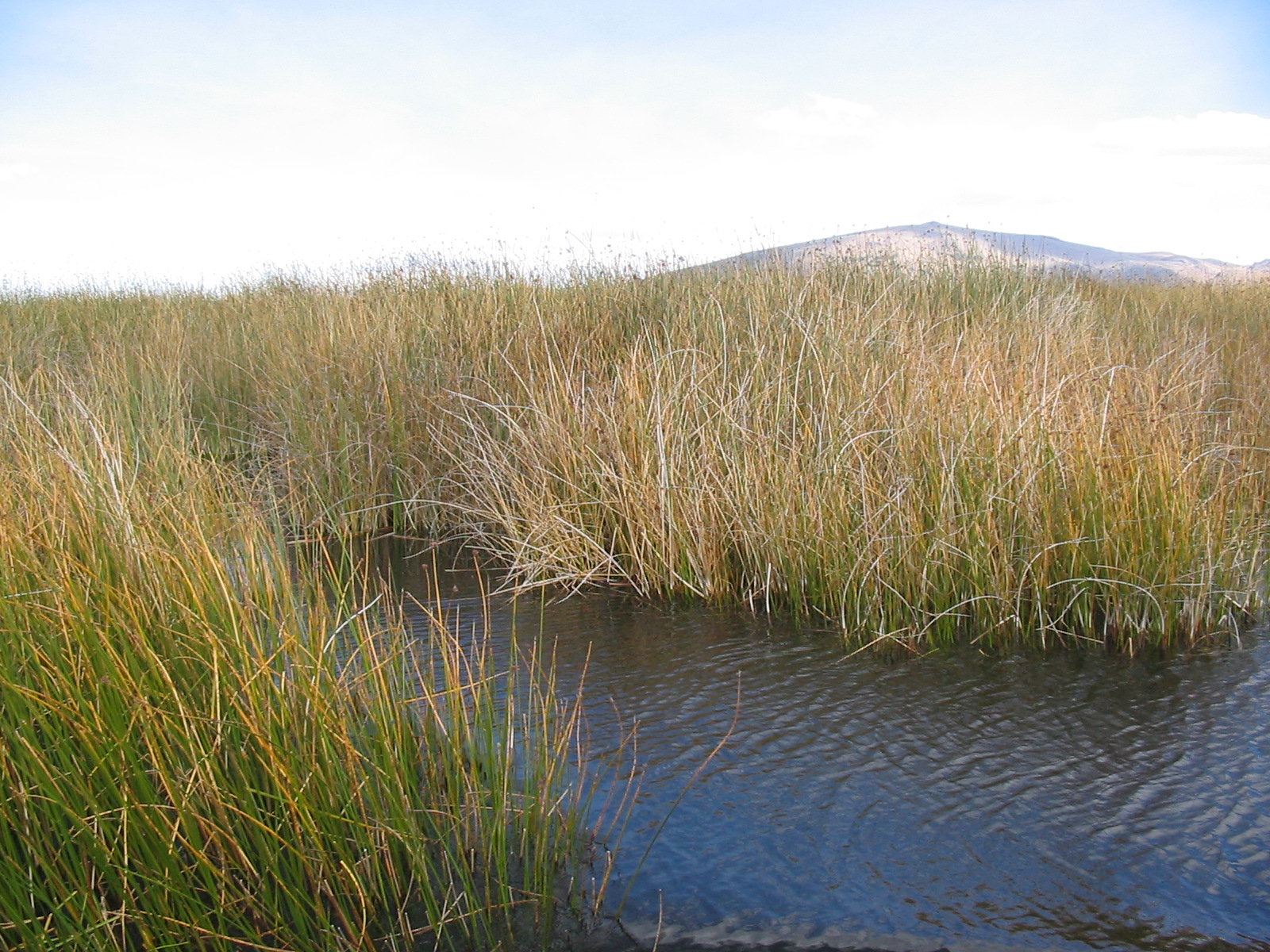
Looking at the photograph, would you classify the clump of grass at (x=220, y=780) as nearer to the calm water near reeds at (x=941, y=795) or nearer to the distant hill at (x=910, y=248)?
the calm water near reeds at (x=941, y=795)

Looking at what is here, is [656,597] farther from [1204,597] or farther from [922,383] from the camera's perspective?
[1204,597]

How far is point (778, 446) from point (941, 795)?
191 centimetres

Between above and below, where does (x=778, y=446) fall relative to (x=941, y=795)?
above

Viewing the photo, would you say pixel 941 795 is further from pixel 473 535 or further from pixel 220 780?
pixel 473 535

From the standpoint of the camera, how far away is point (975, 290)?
25.8ft

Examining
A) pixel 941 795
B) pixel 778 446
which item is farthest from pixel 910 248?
pixel 941 795

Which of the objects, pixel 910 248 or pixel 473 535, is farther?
pixel 910 248

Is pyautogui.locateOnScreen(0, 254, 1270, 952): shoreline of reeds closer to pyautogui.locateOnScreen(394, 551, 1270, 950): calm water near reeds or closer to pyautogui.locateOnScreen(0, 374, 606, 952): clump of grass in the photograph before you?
pyautogui.locateOnScreen(0, 374, 606, 952): clump of grass

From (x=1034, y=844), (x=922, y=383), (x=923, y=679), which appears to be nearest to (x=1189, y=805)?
(x=1034, y=844)

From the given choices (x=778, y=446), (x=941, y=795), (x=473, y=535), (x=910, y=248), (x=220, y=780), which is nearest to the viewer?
(x=220, y=780)

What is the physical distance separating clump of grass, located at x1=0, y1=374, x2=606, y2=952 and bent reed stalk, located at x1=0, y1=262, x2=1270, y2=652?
851mm

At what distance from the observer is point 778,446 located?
4.15 metres

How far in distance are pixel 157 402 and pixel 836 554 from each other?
14.8 ft

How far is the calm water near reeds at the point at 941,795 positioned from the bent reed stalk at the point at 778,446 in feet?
1.07
